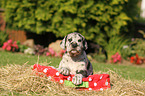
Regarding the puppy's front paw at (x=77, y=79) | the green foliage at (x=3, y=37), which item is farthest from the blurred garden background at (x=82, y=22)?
the puppy's front paw at (x=77, y=79)

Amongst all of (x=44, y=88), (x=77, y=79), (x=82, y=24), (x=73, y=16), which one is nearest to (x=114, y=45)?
(x=82, y=24)

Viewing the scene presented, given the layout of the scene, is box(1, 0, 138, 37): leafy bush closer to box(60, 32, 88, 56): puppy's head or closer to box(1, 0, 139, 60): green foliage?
box(1, 0, 139, 60): green foliage

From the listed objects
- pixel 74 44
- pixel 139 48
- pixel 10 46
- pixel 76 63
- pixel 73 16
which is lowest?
pixel 76 63

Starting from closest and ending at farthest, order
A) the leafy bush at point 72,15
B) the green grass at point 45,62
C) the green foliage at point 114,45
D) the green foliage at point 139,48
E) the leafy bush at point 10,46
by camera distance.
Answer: the green grass at point 45,62
the leafy bush at point 72,15
the leafy bush at point 10,46
the green foliage at point 114,45
the green foliage at point 139,48

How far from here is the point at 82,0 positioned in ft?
24.2

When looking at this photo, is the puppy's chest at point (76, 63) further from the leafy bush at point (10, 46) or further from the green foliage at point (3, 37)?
the green foliage at point (3, 37)

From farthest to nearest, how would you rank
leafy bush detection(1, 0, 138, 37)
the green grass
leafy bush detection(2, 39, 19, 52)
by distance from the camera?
leafy bush detection(2, 39, 19, 52) < leafy bush detection(1, 0, 138, 37) < the green grass

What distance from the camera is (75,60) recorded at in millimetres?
3080

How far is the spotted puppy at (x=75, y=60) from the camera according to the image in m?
2.91

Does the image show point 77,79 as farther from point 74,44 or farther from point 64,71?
point 74,44

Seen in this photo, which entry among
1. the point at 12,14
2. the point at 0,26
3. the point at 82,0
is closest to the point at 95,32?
the point at 82,0

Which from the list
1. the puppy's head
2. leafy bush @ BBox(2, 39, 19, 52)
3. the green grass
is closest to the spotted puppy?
the puppy's head

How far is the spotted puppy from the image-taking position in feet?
9.55

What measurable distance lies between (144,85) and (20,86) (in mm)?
2167
